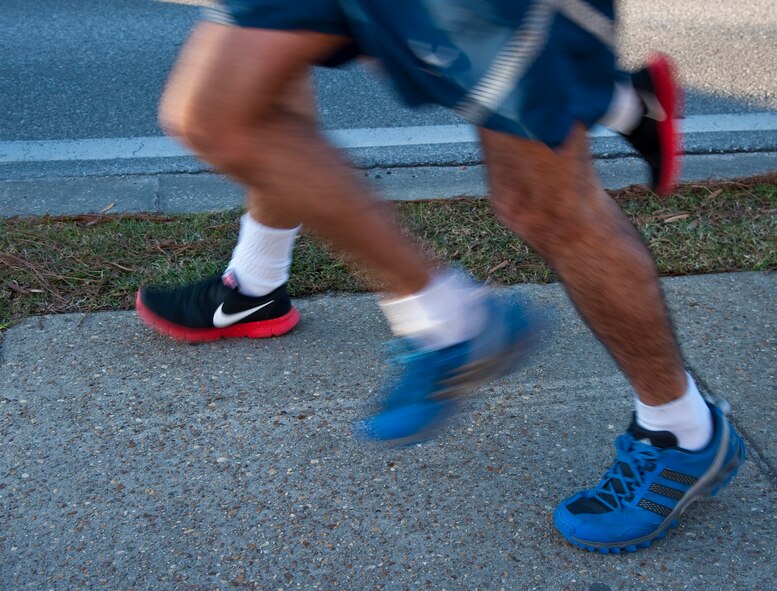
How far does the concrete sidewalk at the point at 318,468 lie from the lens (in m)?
1.82

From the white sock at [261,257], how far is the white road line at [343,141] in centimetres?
150

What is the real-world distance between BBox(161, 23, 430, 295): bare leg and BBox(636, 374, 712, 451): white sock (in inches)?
23.6

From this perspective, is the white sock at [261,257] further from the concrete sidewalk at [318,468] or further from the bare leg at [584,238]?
the bare leg at [584,238]

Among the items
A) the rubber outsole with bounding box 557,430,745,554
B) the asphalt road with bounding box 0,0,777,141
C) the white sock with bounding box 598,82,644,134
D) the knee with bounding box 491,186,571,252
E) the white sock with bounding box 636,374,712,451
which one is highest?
the white sock with bounding box 598,82,644,134

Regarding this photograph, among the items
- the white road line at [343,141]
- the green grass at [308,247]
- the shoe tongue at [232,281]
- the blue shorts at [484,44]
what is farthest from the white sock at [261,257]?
the white road line at [343,141]

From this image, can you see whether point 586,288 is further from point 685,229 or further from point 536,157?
point 685,229

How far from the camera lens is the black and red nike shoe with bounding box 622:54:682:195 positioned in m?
1.76

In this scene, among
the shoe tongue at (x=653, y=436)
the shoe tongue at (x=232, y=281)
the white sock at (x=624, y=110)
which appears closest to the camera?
the white sock at (x=624, y=110)

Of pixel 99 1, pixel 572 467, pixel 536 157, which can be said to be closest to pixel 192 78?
pixel 536 157

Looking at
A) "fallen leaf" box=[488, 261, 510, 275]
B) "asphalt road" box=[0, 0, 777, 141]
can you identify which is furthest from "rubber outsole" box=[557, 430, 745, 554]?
"asphalt road" box=[0, 0, 777, 141]

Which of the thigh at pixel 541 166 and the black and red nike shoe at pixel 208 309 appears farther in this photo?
the black and red nike shoe at pixel 208 309

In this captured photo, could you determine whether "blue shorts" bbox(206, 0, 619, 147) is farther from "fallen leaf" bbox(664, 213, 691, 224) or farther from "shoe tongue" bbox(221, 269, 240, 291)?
"fallen leaf" bbox(664, 213, 691, 224)

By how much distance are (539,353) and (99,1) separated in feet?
16.1

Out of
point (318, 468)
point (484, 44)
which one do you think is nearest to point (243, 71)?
point (484, 44)
